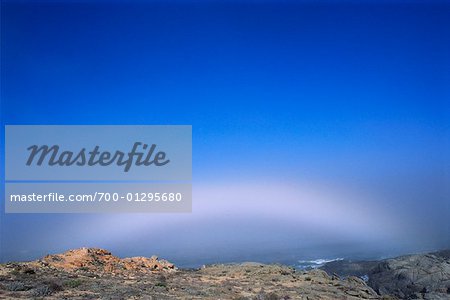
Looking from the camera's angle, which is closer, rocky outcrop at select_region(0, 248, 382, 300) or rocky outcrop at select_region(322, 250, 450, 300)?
rocky outcrop at select_region(0, 248, 382, 300)

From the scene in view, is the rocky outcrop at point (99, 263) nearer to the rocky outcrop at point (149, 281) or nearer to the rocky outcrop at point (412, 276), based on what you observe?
the rocky outcrop at point (149, 281)

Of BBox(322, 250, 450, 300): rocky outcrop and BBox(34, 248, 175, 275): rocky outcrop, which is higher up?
BBox(34, 248, 175, 275): rocky outcrop

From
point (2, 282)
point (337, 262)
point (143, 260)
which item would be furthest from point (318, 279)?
point (337, 262)

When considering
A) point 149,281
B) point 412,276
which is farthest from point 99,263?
point 412,276

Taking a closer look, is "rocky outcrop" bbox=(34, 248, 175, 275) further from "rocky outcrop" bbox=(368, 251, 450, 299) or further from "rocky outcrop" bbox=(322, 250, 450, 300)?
"rocky outcrop" bbox=(368, 251, 450, 299)

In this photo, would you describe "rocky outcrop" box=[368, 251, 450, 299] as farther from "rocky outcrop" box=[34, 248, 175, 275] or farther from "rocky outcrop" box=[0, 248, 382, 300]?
"rocky outcrop" box=[34, 248, 175, 275]

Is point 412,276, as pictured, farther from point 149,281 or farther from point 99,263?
point 99,263

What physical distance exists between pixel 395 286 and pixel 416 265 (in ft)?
23.0

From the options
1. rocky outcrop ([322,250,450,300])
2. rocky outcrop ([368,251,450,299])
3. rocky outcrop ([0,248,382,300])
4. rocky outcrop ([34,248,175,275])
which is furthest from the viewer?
rocky outcrop ([368,251,450,299])

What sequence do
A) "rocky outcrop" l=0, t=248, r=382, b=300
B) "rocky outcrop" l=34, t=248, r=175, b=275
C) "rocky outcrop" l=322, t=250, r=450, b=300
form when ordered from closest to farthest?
"rocky outcrop" l=0, t=248, r=382, b=300 → "rocky outcrop" l=34, t=248, r=175, b=275 → "rocky outcrop" l=322, t=250, r=450, b=300

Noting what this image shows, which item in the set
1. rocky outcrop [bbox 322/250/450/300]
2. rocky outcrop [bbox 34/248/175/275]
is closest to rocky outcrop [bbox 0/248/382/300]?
rocky outcrop [bbox 34/248/175/275]

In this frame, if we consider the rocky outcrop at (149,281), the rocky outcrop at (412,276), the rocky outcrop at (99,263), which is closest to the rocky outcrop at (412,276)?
the rocky outcrop at (412,276)

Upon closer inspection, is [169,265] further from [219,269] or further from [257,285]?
[257,285]

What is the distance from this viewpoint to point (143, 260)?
4559cm
